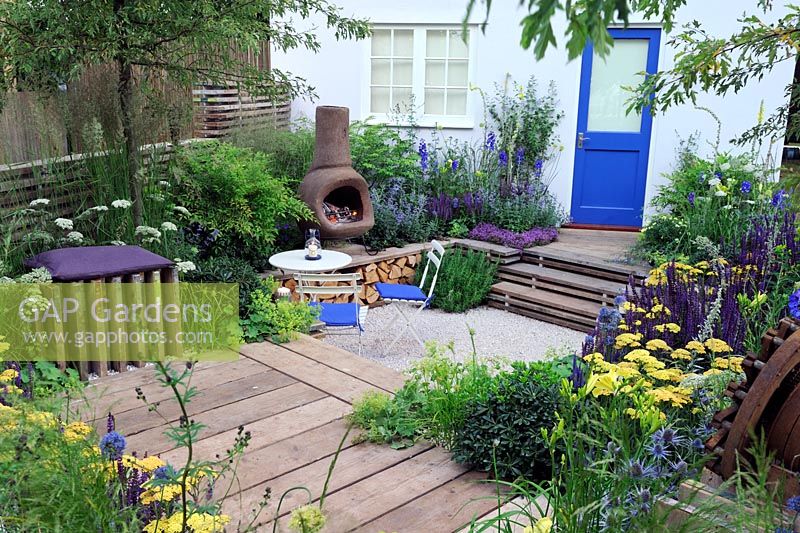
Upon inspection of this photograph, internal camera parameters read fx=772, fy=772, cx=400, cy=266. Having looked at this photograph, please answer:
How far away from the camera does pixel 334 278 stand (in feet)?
18.7

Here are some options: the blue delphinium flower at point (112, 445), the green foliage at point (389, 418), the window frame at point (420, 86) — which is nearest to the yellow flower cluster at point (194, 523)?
the blue delphinium flower at point (112, 445)

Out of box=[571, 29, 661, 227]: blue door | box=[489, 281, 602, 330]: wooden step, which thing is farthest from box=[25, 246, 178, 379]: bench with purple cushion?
box=[571, 29, 661, 227]: blue door

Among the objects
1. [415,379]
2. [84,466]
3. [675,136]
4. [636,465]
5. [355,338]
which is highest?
[675,136]

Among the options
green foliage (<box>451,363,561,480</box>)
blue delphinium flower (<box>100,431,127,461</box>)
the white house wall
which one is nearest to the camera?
blue delphinium flower (<box>100,431,127,461</box>)

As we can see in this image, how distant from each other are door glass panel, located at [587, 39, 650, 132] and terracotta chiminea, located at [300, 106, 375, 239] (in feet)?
10.4

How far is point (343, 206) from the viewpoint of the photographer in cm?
755

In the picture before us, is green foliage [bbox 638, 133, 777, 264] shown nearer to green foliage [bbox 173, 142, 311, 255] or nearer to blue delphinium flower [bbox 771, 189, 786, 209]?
blue delphinium flower [bbox 771, 189, 786, 209]

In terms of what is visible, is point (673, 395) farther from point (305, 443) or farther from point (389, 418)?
point (305, 443)

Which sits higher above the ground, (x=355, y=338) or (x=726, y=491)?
(x=726, y=491)

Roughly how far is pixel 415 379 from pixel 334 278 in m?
1.91

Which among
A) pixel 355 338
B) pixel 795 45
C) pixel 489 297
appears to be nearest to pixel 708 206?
pixel 489 297

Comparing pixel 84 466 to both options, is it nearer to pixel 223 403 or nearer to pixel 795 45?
pixel 223 403

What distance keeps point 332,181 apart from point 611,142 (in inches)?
140

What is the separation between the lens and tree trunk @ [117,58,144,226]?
5.23 metres
